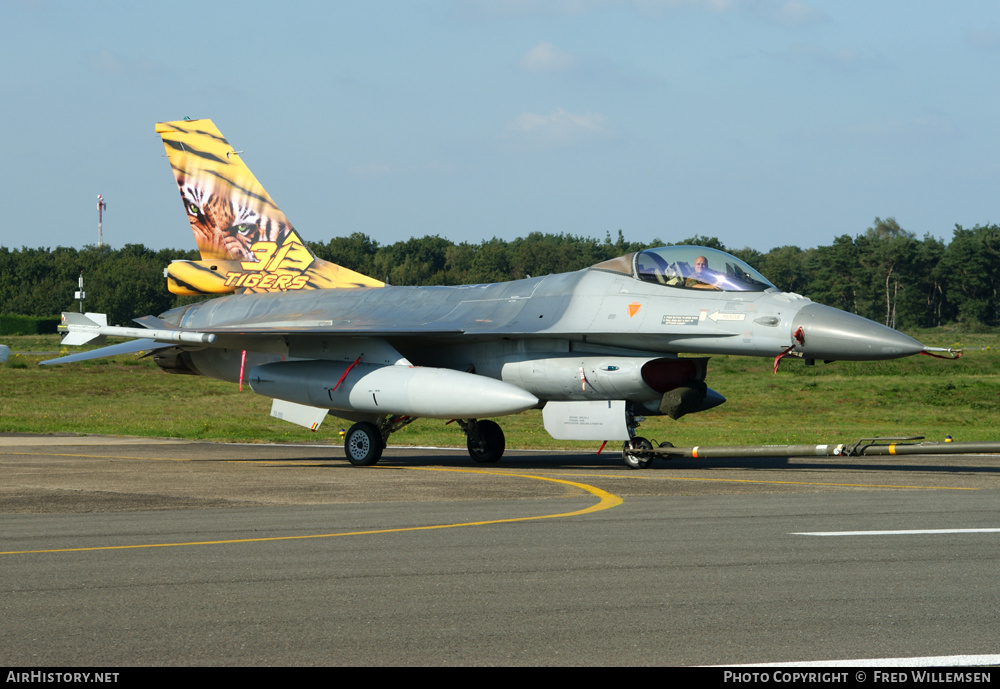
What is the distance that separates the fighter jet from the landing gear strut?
3 centimetres

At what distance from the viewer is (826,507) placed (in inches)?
448

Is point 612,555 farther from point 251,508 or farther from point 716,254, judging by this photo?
point 716,254

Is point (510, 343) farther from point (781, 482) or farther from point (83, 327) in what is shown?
point (83, 327)

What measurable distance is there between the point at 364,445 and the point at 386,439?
470 mm

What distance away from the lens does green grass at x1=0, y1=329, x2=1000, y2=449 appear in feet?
→ 92.2

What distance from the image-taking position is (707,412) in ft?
117

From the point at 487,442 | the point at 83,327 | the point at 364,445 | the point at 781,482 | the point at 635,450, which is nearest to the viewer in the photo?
the point at 781,482

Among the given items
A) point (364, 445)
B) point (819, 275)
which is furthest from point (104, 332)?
point (819, 275)

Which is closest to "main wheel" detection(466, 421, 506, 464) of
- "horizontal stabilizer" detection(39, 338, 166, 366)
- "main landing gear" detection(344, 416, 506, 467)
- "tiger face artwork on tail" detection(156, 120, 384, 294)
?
"main landing gear" detection(344, 416, 506, 467)

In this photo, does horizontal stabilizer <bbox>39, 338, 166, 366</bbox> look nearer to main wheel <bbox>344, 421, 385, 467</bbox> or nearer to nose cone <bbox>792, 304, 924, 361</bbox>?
main wheel <bbox>344, 421, 385, 467</bbox>

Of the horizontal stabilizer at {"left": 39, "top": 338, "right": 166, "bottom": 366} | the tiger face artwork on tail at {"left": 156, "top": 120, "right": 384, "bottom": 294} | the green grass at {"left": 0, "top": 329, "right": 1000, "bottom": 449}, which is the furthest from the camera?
the green grass at {"left": 0, "top": 329, "right": 1000, "bottom": 449}

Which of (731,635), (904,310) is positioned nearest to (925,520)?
(731,635)
